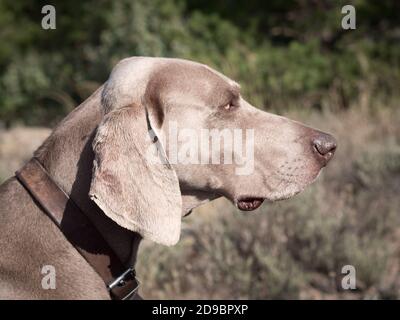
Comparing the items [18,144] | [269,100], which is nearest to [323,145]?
[269,100]

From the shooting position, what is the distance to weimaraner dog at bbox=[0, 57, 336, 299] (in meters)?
2.69

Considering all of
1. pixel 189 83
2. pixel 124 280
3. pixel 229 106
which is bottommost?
pixel 124 280

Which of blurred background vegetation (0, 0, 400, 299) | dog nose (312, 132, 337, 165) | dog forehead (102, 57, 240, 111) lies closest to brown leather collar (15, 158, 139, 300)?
dog forehead (102, 57, 240, 111)

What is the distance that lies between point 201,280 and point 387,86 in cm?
579

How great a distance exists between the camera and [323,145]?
10.1ft

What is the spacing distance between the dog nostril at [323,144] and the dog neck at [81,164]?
89 centimetres

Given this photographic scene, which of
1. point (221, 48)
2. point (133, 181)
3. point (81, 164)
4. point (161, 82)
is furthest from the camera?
point (221, 48)

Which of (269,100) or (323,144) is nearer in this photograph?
(323,144)

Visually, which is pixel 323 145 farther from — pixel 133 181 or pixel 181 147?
pixel 133 181

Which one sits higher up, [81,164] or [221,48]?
[221,48]

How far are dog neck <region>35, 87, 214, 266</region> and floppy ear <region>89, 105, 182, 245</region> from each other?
0.18m

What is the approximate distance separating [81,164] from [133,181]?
0.88ft

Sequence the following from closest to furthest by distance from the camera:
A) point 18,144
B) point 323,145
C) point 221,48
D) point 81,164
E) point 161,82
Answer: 1. point 81,164
2. point 161,82
3. point 323,145
4. point 18,144
5. point 221,48

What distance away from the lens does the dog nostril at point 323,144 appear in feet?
10.1
